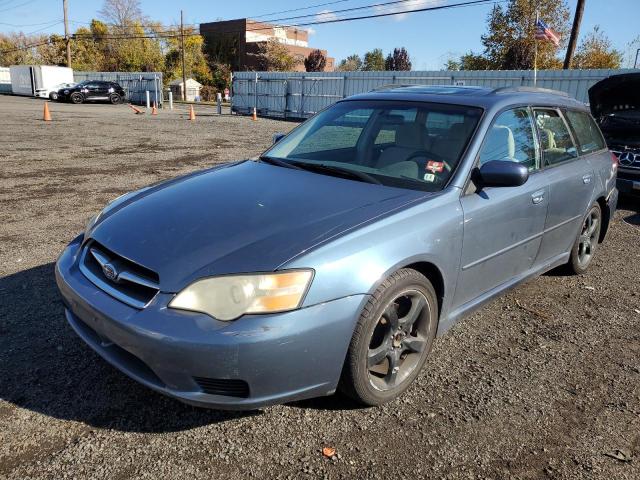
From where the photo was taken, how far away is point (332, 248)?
91.1 inches

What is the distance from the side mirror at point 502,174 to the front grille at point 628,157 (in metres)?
5.58

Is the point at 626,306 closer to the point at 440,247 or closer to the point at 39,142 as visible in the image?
the point at 440,247

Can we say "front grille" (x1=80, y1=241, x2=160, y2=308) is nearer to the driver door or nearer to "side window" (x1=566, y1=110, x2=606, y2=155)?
the driver door

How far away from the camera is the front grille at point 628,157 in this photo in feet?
24.2

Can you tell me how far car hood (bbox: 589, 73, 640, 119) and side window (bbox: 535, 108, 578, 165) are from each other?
4371 mm

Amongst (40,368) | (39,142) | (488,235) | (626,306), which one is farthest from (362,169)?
(39,142)

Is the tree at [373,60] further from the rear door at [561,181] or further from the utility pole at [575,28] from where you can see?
the rear door at [561,181]

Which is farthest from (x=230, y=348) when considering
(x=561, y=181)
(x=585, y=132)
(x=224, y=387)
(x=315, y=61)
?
(x=315, y=61)

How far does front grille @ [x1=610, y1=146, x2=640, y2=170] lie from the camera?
7.38 m

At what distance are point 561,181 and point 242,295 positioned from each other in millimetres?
2863

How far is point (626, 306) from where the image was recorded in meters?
4.24

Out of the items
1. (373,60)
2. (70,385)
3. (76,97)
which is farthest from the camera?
(373,60)

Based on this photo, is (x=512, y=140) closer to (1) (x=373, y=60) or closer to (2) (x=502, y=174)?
(2) (x=502, y=174)

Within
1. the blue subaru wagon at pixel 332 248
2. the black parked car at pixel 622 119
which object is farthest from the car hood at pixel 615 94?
the blue subaru wagon at pixel 332 248
